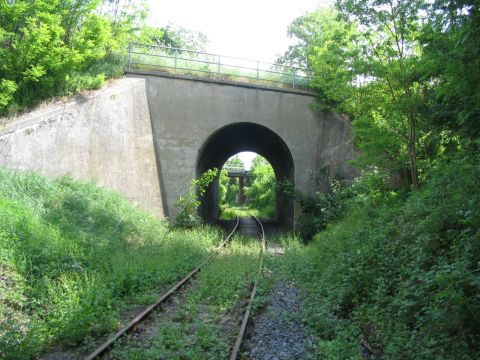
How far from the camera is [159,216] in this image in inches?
581

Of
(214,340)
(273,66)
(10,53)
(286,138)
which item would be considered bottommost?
(214,340)

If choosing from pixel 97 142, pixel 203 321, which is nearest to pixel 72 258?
pixel 203 321

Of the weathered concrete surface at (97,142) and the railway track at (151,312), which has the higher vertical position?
the weathered concrete surface at (97,142)

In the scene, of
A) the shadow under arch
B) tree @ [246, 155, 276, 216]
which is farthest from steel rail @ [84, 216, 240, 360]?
tree @ [246, 155, 276, 216]

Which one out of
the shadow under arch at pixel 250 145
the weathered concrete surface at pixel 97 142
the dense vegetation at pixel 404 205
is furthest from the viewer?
the shadow under arch at pixel 250 145

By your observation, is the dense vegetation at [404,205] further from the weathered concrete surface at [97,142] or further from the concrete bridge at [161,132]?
the weathered concrete surface at [97,142]

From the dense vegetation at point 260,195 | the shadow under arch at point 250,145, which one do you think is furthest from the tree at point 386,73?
the dense vegetation at point 260,195

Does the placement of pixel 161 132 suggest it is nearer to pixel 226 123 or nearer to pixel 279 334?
pixel 226 123

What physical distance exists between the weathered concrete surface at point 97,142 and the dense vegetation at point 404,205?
6.00 metres

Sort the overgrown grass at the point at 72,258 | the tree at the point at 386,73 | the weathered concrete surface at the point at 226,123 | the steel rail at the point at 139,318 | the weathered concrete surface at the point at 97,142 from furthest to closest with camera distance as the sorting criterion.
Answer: the weathered concrete surface at the point at 226,123 < the weathered concrete surface at the point at 97,142 < the tree at the point at 386,73 < the overgrown grass at the point at 72,258 < the steel rail at the point at 139,318

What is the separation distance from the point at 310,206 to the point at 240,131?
17.4 ft

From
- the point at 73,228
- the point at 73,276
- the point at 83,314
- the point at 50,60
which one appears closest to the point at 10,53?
the point at 50,60

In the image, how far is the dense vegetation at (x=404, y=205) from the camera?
4281mm

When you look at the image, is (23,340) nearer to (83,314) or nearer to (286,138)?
(83,314)
